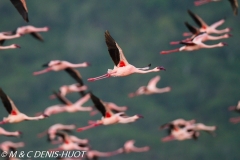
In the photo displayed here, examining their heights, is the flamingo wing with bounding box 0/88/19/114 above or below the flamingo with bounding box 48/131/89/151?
below

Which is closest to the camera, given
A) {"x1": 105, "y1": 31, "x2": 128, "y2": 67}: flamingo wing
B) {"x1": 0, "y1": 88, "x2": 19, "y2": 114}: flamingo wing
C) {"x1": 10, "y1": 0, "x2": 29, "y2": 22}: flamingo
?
{"x1": 105, "y1": 31, "x2": 128, "y2": 67}: flamingo wing

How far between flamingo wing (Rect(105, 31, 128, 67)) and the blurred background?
79.1ft

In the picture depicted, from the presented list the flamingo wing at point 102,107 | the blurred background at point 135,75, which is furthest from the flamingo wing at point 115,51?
the blurred background at point 135,75

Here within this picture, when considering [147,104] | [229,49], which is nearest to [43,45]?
[147,104]

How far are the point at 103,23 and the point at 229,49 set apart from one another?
9.07 m

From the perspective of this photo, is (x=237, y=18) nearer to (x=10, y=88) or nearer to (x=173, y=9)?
(x=173, y=9)

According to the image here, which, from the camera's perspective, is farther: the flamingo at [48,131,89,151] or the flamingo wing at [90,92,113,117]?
the flamingo at [48,131,89,151]

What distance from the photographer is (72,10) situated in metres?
48.2

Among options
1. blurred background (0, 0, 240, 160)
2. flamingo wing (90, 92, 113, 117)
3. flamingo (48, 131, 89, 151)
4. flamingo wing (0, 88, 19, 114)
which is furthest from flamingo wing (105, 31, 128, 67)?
blurred background (0, 0, 240, 160)

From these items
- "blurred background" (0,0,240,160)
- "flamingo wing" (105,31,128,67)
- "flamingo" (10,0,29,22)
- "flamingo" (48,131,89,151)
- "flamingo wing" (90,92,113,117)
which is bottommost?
"flamingo wing" (105,31,128,67)

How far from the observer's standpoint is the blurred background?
38.1m

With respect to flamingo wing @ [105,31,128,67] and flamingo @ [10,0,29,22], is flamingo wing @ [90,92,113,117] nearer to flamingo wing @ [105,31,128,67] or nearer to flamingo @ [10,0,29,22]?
flamingo wing @ [105,31,128,67]

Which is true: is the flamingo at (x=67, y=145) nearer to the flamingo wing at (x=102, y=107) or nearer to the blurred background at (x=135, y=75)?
the flamingo wing at (x=102, y=107)

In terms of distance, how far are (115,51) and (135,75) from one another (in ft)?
96.0
